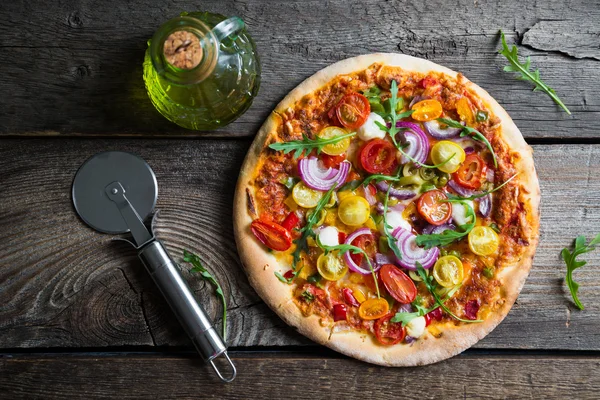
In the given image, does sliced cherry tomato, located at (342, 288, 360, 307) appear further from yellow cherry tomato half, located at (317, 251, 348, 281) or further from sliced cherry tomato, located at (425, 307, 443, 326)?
sliced cherry tomato, located at (425, 307, 443, 326)

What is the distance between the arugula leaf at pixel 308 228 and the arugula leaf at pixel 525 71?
3.49 ft

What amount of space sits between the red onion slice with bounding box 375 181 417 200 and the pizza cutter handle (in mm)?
1011

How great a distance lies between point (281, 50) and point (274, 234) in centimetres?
92

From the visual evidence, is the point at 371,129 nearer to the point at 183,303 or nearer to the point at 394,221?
the point at 394,221

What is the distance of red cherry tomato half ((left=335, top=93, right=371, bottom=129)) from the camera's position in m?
2.56

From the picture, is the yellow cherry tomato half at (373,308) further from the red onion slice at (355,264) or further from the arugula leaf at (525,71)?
the arugula leaf at (525,71)

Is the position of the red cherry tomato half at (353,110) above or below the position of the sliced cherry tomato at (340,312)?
above

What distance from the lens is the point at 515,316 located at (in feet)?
8.91

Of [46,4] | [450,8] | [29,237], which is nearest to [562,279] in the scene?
[450,8]

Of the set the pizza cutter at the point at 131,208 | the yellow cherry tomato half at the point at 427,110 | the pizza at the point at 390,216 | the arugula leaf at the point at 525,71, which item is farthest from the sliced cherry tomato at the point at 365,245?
the arugula leaf at the point at 525,71

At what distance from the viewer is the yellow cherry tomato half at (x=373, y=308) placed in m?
2.56

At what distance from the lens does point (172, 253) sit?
2734 millimetres

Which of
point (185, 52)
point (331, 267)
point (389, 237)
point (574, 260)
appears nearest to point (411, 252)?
point (389, 237)

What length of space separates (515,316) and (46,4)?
9.09 feet
